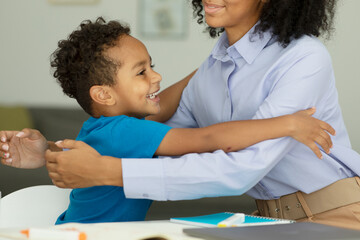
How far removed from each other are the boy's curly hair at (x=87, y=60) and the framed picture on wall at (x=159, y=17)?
2855 millimetres

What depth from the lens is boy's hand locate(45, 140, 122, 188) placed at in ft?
4.37

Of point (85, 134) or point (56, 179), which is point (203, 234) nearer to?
point (56, 179)

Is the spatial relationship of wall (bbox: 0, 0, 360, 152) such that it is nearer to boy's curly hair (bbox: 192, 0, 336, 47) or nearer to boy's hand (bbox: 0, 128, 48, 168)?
boy's curly hair (bbox: 192, 0, 336, 47)

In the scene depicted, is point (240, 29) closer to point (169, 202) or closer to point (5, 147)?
point (5, 147)

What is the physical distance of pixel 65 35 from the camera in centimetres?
471

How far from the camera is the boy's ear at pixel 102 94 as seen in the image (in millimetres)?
1642

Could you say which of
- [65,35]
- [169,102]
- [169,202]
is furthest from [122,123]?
[65,35]

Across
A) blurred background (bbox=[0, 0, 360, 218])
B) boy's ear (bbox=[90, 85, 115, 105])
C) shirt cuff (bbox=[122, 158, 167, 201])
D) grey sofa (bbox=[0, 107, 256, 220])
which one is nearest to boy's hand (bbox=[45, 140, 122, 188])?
shirt cuff (bbox=[122, 158, 167, 201])

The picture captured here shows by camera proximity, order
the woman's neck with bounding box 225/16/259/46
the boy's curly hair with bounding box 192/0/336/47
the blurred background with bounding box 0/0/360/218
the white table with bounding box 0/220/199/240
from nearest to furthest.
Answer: the white table with bounding box 0/220/199/240, the boy's curly hair with bounding box 192/0/336/47, the woman's neck with bounding box 225/16/259/46, the blurred background with bounding box 0/0/360/218

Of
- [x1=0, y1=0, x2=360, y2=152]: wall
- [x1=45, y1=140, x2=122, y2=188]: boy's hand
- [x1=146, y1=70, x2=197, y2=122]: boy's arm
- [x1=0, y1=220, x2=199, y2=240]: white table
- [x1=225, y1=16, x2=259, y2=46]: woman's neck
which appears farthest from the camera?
[x1=0, y1=0, x2=360, y2=152]: wall

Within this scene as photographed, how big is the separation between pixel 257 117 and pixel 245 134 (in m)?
0.11

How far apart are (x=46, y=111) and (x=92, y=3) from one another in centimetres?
96

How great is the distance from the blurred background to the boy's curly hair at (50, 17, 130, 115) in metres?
2.46

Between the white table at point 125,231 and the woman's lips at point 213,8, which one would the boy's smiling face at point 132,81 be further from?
the white table at point 125,231
